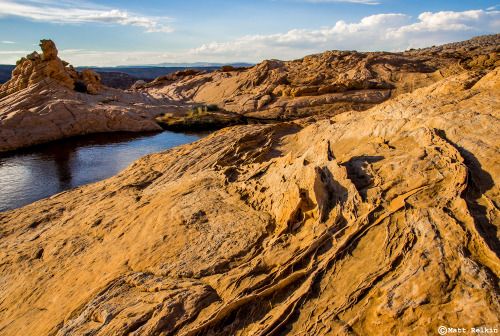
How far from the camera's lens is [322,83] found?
86.3 ft

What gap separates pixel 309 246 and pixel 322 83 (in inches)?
960

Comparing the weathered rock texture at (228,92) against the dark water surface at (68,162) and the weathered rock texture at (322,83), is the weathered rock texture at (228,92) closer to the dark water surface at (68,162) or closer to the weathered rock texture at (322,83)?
the weathered rock texture at (322,83)

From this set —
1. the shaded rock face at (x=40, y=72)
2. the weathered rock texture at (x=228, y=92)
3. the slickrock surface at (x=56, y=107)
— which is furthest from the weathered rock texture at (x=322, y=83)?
the shaded rock face at (x=40, y=72)

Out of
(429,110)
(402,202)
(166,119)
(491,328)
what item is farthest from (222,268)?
(166,119)

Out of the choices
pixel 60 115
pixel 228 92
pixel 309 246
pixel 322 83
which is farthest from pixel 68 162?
pixel 322 83

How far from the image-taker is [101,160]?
16109 mm

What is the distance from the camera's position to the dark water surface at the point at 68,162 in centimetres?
1236

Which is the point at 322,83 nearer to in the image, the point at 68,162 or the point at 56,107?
the point at 68,162

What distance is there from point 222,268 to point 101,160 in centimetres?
1401

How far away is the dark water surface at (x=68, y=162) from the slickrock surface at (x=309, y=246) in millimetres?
5494

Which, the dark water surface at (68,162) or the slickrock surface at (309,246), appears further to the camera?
the dark water surface at (68,162)

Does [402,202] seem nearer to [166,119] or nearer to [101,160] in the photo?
[101,160]

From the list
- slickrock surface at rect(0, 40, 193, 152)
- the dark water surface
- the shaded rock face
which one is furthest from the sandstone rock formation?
the shaded rock face

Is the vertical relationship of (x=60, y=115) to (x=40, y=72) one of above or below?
below
